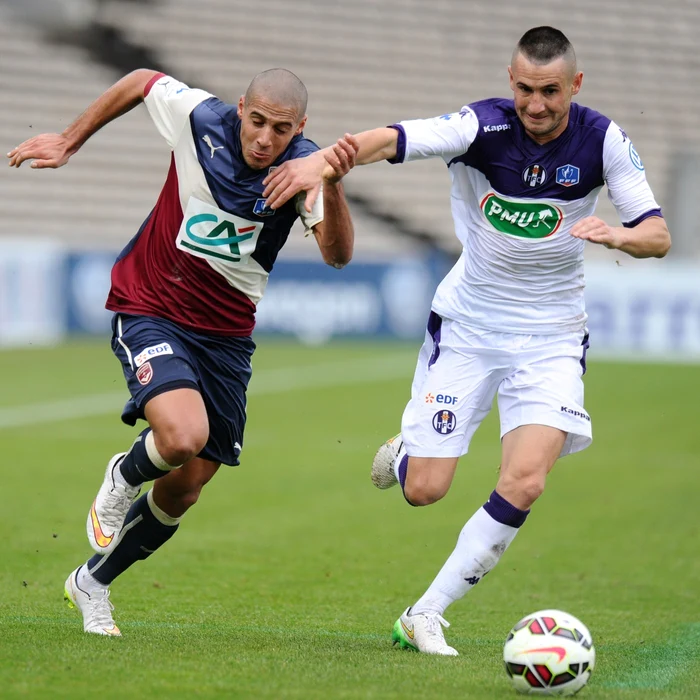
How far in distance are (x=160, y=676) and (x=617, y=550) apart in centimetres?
498

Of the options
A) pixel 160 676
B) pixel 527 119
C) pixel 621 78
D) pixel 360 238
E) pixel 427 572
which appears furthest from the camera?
pixel 621 78

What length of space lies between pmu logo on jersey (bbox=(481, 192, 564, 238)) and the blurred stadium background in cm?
1557

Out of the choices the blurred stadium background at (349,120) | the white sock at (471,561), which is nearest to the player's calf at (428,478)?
the white sock at (471,561)

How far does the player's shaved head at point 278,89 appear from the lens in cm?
513

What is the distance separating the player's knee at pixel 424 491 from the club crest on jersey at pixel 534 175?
139 centimetres

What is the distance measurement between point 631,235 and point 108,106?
95.5 inches

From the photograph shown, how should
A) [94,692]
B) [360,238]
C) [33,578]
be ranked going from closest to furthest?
1. [94,692]
2. [33,578]
3. [360,238]

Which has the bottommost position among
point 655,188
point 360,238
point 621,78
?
point 360,238

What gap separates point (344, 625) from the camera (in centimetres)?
590

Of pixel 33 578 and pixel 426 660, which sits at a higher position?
pixel 426 660

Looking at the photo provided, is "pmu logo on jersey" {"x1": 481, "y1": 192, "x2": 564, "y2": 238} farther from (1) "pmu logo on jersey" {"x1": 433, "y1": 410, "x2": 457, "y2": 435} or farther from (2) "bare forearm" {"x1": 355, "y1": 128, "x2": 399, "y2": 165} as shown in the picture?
(1) "pmu logo on jersey" {"x1": 433, "y1": 410, "x2": 457, "y2": 435}

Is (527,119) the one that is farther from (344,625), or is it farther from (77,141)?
(344,625)

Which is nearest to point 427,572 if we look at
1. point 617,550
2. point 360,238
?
point 617,550

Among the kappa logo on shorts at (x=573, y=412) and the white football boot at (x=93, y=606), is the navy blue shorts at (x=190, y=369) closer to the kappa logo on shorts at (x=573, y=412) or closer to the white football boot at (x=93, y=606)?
the white football boot at (x=93, y=606)
